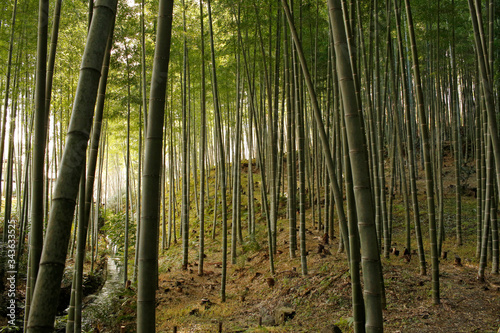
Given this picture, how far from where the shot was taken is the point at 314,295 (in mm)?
3922

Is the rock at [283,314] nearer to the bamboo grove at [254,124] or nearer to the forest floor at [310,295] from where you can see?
the forest floor at [310,295]

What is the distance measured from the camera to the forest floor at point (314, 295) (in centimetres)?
313

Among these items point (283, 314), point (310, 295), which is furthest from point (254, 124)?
point (283, 314)

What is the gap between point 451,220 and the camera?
7047mm

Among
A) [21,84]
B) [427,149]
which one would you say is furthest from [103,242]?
[427,149]

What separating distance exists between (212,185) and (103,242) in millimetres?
4184

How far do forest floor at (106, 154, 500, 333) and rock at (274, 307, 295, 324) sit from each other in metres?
0.06

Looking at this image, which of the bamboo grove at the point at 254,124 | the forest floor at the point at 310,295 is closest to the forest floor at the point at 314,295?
the forest floor at the point at 310,295

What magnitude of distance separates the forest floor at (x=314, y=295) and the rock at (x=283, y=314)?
0.18 feet

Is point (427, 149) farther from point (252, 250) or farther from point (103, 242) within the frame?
point (103, 242)

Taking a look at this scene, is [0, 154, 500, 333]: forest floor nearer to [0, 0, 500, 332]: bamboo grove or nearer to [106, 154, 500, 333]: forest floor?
[106, 154, 500, 333]: forest floor

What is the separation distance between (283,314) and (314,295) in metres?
0.49

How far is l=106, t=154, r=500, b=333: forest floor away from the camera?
3.13 metres

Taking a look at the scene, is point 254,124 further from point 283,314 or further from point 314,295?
point 283,314
